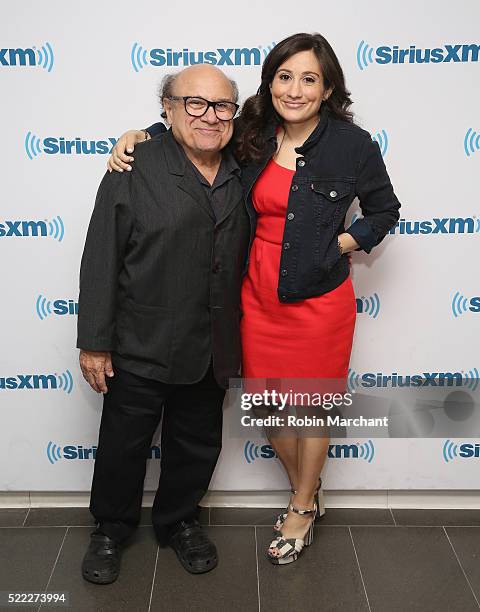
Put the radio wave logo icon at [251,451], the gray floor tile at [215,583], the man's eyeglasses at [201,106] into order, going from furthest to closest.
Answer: the radio wave logo icon at [251,451]
the gray floor tile at [215,583]
the man's eyeglasses at [201,106]

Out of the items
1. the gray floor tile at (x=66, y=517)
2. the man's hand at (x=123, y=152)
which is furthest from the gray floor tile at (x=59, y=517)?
the man's hand at (x=123, y=152)

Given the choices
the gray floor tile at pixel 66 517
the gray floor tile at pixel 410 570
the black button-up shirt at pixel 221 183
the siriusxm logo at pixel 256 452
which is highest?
the black button-up shirt at pixel 221 183

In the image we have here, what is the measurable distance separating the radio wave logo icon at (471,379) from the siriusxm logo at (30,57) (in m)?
1.76

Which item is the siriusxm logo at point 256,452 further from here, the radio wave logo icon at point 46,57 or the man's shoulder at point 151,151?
the radio wave logo icon at point 46,57

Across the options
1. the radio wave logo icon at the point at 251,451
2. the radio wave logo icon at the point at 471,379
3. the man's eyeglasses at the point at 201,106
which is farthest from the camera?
the radio wave logo icon at the point at 251,451

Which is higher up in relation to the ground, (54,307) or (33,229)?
(33,229)

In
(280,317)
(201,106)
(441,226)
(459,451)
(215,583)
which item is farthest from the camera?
(459,451)

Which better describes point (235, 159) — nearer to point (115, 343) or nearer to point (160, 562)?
point (115, 343)

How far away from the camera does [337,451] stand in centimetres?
278

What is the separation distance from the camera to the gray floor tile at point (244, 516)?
2744 millimetres

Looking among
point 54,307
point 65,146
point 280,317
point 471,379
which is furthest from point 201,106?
point 471,379

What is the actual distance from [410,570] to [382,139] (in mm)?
1423

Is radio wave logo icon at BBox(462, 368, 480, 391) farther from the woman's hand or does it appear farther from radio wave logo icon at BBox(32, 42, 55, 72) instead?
radio wave logo icon at BBox(32, 42, 55, 72)

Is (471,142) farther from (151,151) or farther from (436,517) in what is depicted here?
(436,517)
